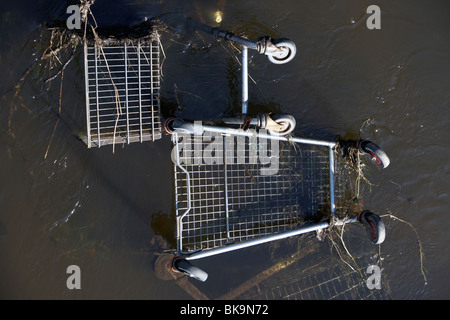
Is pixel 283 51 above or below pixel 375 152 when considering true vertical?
above

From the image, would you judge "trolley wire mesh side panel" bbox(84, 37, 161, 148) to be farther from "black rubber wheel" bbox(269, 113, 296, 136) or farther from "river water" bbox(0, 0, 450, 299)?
"black rubber wheel" bbox(269, 113, 296, 136)

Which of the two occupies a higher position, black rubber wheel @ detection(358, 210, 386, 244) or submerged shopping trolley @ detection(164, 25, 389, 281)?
submerged shopping trolley @ detection(164, 25, 389, 281)

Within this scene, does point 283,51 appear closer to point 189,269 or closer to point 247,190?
point 247,190

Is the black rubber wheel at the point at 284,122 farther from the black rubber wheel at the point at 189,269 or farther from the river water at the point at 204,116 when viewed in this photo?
the black rubber wheel at the point at 189,269

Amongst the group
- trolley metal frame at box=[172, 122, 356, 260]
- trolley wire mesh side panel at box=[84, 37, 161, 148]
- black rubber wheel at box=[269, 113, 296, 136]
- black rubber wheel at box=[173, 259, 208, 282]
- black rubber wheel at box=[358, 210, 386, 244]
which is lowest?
black rubber wheel at box=[173, 259, 208, 282]

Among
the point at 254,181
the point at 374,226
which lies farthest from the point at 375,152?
the point at 254,181

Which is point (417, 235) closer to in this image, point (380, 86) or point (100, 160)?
point (380, 86)

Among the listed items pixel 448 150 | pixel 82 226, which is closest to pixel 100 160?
pixel 82 226

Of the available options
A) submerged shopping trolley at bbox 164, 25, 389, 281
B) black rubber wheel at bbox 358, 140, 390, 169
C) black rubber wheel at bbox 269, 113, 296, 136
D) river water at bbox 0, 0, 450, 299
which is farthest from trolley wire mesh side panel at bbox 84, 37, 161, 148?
black rubber wheel at bbox 358, 140, 390, 169
